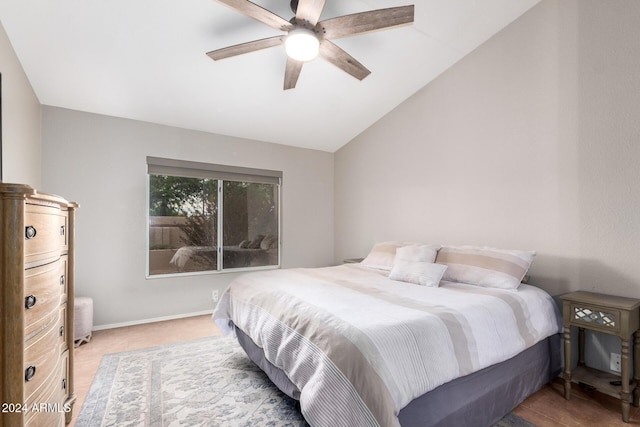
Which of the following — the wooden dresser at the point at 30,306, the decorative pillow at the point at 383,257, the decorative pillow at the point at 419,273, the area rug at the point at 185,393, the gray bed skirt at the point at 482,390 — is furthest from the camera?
the decorative pillow at the point at 383,257

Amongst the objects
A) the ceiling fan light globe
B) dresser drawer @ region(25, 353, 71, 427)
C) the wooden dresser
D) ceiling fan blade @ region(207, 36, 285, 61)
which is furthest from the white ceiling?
dresser drawer @ region(25, 353, 71, 427)

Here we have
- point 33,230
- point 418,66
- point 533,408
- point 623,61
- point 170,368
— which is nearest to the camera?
point 33,230

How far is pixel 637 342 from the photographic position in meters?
2.07

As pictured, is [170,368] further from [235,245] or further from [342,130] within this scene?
[342,130]

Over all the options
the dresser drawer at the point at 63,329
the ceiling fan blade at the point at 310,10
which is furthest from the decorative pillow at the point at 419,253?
the dresser drawer at the point at 63,329

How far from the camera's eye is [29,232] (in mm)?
1168

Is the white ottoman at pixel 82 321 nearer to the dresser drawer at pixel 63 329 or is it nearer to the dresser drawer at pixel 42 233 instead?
the dresser drawer at pixel 63 329

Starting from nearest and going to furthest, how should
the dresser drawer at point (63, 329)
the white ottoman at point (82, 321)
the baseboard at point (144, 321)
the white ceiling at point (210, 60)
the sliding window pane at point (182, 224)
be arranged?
1. the dresser drawer at point (63, 329)
2. the white ceiling at point (210, 60)
3. the white ottoman at point (82, 321)
4. the baseboard at point (144, 321)
5. the sliding window pane at point (182, 224)

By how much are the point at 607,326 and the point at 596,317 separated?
7 cm

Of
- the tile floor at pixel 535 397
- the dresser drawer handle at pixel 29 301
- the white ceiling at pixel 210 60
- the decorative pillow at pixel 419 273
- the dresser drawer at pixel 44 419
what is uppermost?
the white ceiling at pixel 210 60

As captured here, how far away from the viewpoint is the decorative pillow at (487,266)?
2381mm

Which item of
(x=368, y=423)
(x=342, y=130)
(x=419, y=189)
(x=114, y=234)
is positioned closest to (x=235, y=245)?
(x=114, y=234)

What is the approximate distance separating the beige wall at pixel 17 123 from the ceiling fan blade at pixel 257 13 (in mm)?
1722

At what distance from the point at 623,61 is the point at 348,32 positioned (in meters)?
1.97
